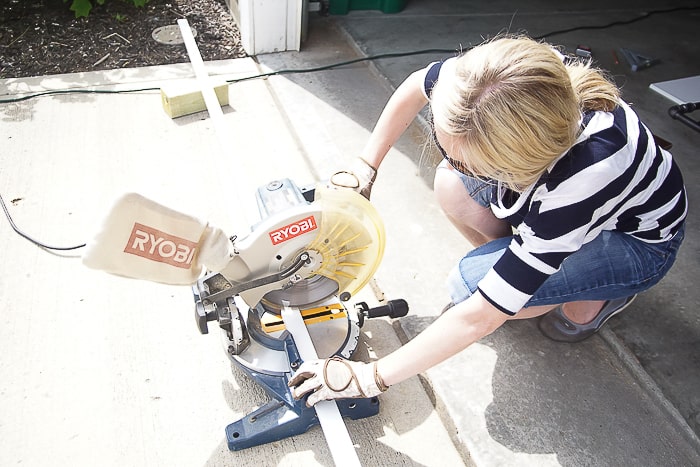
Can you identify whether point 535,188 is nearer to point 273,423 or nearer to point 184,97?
point 273,423

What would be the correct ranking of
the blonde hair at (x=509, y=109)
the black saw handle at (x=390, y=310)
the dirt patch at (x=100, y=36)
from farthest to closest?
the dirt patch at (x=100, y=36) < the black saw handle at (x=390, y=310) < the blonde hair at (x=509, y=109)

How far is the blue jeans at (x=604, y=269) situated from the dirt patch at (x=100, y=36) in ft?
8.00

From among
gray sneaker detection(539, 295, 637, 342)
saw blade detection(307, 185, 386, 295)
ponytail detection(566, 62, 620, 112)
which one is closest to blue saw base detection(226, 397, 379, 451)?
saw blade detection(307, 185, 386, 295)

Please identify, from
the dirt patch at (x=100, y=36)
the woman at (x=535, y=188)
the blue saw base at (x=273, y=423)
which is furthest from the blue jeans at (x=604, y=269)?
the dirt patch at (x=100, y=36)

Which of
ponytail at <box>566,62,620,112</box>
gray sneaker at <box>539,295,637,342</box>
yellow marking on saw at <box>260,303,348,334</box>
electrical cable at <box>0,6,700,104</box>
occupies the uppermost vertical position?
ponytail at <box>566,62,620,112</box>

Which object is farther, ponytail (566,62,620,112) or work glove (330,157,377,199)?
work glove (330,157,377,199)

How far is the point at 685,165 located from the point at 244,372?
2.34m

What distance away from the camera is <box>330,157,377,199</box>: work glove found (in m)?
1.82

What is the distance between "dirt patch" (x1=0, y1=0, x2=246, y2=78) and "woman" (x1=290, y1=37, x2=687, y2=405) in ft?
6.85

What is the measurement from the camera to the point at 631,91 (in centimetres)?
342

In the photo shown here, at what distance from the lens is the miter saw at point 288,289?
149 centimetres

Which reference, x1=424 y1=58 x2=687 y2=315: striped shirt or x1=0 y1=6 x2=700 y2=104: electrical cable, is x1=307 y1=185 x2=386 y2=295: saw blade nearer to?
x1=424 y1=58 x2=687 y2=315: striped shirt

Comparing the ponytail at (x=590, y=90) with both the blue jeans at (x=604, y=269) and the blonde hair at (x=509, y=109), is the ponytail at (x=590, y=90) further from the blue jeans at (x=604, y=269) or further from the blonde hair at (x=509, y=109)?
the blue jeans at (x=604, y=269)

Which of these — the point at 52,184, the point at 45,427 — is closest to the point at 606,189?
the point at 45,427
